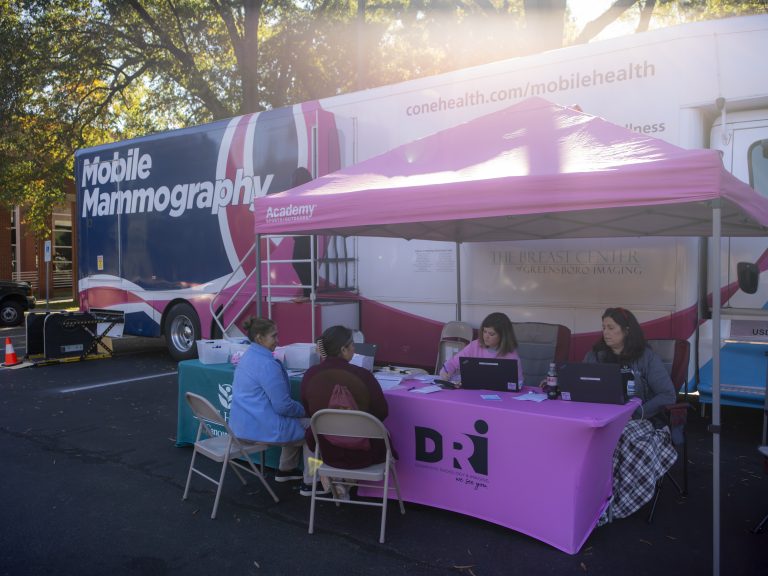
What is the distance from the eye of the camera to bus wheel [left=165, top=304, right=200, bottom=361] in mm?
9352

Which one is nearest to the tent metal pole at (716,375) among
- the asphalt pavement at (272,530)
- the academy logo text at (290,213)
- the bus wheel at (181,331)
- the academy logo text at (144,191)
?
the asphalt pavement at (272,530)

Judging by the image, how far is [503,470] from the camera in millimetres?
3662

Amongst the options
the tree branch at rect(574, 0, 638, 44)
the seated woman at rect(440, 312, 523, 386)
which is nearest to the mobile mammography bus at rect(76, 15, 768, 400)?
the seated woman at rect(440, 312, 523, 386)

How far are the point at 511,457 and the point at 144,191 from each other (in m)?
8.24

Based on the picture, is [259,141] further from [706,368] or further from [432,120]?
[706,368]

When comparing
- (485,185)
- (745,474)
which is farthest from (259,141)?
(745,474)

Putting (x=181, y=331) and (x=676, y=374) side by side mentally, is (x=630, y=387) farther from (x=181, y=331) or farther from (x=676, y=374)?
(x=181, y=331)

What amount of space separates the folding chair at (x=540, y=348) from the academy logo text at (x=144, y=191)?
4087 mm

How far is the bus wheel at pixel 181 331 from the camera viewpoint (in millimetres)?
9352

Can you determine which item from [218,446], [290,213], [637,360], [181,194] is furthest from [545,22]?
[218,446]

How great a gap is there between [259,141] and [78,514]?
5475 mm

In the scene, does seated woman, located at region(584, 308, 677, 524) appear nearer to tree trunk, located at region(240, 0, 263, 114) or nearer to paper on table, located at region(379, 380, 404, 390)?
paper on table, located at region(379, 380, 404, 390)

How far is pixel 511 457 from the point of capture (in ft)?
11.9

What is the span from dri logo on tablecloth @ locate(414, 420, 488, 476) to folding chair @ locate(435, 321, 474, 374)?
2209 mm
